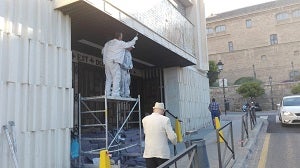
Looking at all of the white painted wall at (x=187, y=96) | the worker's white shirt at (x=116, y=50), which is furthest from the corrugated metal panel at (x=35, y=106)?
Result: the white painted wall at (x=187, y=96)

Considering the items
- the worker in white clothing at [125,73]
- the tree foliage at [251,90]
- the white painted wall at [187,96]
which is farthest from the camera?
the tree foliage at [251,90]

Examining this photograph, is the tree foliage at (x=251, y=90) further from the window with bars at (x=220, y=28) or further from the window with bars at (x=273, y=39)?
the window with bars at (x=220, y=28)

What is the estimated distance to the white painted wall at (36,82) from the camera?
5.65 m

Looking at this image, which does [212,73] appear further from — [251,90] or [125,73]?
[125,73]

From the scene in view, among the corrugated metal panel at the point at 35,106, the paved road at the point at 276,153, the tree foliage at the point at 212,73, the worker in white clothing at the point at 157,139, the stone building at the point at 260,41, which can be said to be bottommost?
the paved road at the point at 276,153

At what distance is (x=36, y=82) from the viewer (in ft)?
20.3

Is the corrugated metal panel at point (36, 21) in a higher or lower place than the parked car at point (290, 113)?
higher

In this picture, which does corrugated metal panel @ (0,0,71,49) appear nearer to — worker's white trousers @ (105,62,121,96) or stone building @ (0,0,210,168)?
stone building @ (0,0,210,168)

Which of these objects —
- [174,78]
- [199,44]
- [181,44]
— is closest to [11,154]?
[181,44]

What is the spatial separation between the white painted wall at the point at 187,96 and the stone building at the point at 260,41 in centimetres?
4589

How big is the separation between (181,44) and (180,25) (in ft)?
2.87

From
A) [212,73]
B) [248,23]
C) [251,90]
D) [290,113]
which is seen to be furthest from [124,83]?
[248,23]

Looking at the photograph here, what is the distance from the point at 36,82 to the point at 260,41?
65.3 metres

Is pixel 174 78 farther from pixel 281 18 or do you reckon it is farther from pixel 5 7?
pixel 281 18
